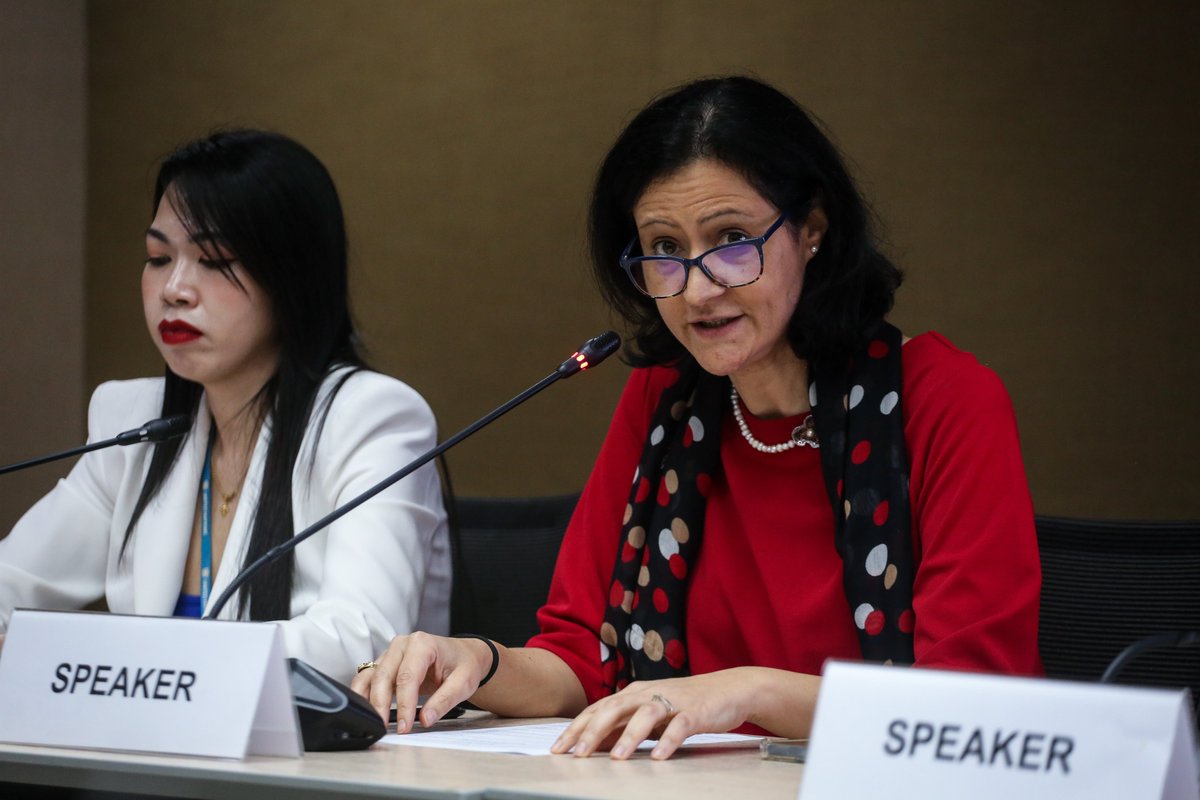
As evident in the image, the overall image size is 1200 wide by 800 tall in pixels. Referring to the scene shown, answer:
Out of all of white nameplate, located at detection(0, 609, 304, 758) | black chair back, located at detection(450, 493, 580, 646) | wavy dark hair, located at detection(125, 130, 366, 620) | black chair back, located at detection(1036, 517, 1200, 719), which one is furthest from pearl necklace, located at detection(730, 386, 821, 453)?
white nameplate, located at detection(0, 609, 304, 758)

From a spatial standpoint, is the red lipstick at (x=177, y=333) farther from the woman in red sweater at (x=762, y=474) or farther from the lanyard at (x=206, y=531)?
the woman in red sweater at (x=762, y=474)

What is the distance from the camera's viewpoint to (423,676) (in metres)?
1.33

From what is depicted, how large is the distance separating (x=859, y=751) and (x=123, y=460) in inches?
60.5

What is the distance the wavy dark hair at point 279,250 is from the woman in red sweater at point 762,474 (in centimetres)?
45

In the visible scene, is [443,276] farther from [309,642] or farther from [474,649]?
[474,649]

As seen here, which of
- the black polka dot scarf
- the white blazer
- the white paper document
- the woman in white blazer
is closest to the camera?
the white paper document

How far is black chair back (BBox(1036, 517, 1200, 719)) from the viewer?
1.60 meters

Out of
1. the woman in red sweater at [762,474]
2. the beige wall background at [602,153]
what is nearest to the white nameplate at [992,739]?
the woman in red sweater at [762,474]

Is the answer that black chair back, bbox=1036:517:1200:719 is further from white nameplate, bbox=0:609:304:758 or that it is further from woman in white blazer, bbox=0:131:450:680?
white nameplate, bbox=0:609:304:758

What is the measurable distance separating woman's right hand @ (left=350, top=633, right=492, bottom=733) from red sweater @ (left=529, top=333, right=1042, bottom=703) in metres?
0.27

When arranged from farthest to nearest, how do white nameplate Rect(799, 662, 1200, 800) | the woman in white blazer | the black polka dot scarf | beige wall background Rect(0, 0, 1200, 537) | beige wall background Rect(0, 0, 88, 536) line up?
beige wall background Rect(0, 0, 88, 536), beige wall background Rect(0, 0, 1200, 537), the woman in white blazer, the black polka dot scarf, white nameplate Rect(799, 662, 1200, 800)

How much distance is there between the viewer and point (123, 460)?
2.09 meters

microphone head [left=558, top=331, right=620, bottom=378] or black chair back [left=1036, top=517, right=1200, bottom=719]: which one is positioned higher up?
microphone head [left=558, top=331, right=620, bottom=378]

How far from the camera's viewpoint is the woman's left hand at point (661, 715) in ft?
3.57
